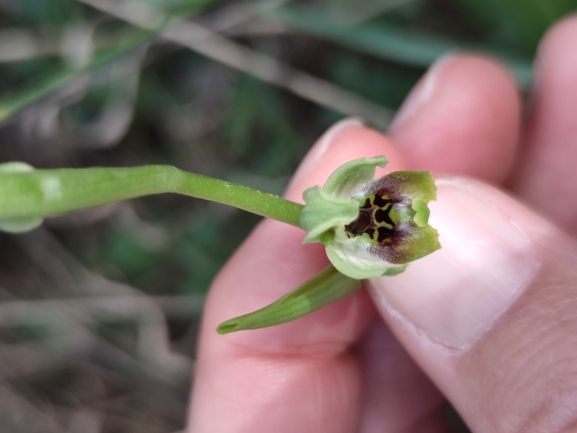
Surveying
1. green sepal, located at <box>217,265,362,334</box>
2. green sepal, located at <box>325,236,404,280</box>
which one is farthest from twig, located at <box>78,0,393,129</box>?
green sepal, located at <box>325,236,404,280</box>

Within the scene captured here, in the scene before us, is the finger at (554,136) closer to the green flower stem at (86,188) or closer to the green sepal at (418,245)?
the green sepal at (418,245)

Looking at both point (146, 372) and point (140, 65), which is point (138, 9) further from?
point (146, 372)

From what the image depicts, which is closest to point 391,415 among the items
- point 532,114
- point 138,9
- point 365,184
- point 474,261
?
point 474,261

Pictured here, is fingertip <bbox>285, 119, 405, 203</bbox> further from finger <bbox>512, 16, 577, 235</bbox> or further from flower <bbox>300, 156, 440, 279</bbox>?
finger <bbox>512, 16, 577, 235</bbox>

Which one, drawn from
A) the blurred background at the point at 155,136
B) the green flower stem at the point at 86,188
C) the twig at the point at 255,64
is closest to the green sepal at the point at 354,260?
the green flower stem at the point at 86,188

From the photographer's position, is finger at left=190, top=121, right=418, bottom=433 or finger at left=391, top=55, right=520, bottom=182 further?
finger at left=391, top=55, right=520, bottom=182

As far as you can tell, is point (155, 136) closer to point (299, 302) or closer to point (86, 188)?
point (299, 302)
